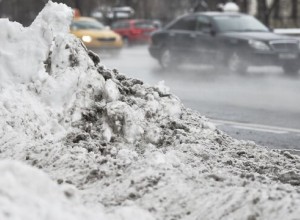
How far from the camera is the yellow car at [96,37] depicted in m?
25.1

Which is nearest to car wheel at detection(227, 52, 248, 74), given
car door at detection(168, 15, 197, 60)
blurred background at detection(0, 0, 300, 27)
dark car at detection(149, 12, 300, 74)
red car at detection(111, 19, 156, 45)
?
dark car at detection(149, 12, 300, 74)

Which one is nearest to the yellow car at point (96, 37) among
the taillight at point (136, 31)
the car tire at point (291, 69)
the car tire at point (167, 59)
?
the car tire at point (167, 59)

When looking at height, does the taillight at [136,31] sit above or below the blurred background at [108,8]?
above

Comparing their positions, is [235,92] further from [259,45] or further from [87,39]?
[87,39]

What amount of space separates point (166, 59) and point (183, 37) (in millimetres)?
973

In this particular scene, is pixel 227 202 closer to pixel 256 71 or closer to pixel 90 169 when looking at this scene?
pixel 90 169

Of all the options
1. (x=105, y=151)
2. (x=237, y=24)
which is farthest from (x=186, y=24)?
(x=105, y=151)

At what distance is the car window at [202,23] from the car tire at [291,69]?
228 cm

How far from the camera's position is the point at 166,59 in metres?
19.8

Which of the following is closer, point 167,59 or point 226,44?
point 226,44

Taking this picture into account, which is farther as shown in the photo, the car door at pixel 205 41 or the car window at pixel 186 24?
the car window at pixel 186 24

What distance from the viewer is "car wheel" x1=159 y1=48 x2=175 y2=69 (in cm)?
1955

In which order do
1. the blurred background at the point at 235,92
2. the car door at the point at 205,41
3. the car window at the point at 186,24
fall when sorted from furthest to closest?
the car window at the point at 186,24 < the car door at the point at 205,41 < the blurred background at the point at 235,92

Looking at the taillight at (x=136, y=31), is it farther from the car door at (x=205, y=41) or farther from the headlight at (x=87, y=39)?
the car door at (x=205, y=41)
